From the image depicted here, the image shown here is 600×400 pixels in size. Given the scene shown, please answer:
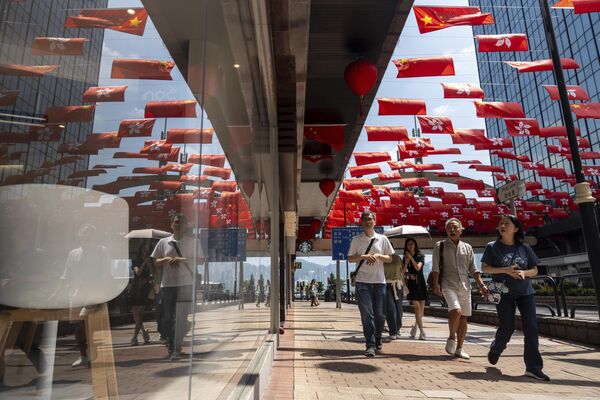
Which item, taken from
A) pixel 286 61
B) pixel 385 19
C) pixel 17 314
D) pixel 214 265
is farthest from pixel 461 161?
pixel 17 314

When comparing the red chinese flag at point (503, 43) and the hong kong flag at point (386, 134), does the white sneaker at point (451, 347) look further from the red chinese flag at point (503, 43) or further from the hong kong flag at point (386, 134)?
the hong kong flag at point (386, 134)

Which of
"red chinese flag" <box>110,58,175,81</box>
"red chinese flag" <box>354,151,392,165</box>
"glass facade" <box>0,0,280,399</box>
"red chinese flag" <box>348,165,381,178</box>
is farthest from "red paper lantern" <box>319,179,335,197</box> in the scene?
"red chinese flag" <box>110,58,175,81</box>

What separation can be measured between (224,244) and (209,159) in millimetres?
600

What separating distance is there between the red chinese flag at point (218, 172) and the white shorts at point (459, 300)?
148 inches

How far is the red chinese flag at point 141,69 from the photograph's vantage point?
91 centimetres

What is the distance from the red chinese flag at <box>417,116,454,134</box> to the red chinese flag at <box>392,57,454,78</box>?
2.44 metres

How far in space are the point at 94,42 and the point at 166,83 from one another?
0.98 feet

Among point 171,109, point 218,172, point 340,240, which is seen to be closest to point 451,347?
point 218,172

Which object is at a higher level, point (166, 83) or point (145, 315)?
→ point (166, 83)

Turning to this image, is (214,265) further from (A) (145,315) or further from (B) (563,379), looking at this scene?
(B) (563,379)

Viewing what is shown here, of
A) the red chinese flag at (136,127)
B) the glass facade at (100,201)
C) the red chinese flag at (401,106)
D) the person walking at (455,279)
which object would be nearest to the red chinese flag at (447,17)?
the red chinese flag at (401,106)

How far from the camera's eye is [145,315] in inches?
39.4

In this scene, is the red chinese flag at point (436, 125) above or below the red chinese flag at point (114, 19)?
above

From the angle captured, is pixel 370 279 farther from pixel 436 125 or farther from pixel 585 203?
pixel 436 125
